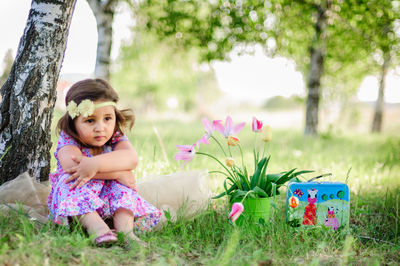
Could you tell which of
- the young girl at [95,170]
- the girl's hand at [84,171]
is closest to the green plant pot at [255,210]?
the young girl at [95,170]

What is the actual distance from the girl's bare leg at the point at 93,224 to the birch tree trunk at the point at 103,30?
4.23 m

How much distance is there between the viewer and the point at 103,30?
596 centimetres

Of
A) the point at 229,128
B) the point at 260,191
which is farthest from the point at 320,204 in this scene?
the point at 229,128

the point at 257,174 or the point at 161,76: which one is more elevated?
the point at 161,76

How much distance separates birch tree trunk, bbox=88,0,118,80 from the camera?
5.93m

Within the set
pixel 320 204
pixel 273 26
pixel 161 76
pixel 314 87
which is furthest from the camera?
pixel 161 76

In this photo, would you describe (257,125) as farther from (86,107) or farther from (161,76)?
(161,76)

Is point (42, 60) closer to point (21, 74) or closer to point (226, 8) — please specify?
point (21, 74)

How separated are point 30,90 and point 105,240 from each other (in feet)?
4.37

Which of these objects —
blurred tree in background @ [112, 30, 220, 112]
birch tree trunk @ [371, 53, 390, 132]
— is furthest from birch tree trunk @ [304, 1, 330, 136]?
birch tree trunk @ [371, 53, 390, 132]

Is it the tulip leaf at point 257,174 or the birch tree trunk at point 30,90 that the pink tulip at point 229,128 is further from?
the birch tree trunk at point 30,90

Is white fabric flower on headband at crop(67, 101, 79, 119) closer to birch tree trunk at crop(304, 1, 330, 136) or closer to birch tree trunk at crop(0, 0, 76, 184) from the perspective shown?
birch tree trunk at crop(0, 0, 76, 184)

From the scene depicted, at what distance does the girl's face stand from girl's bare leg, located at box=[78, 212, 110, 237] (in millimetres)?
472

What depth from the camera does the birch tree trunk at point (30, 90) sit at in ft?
8.91
